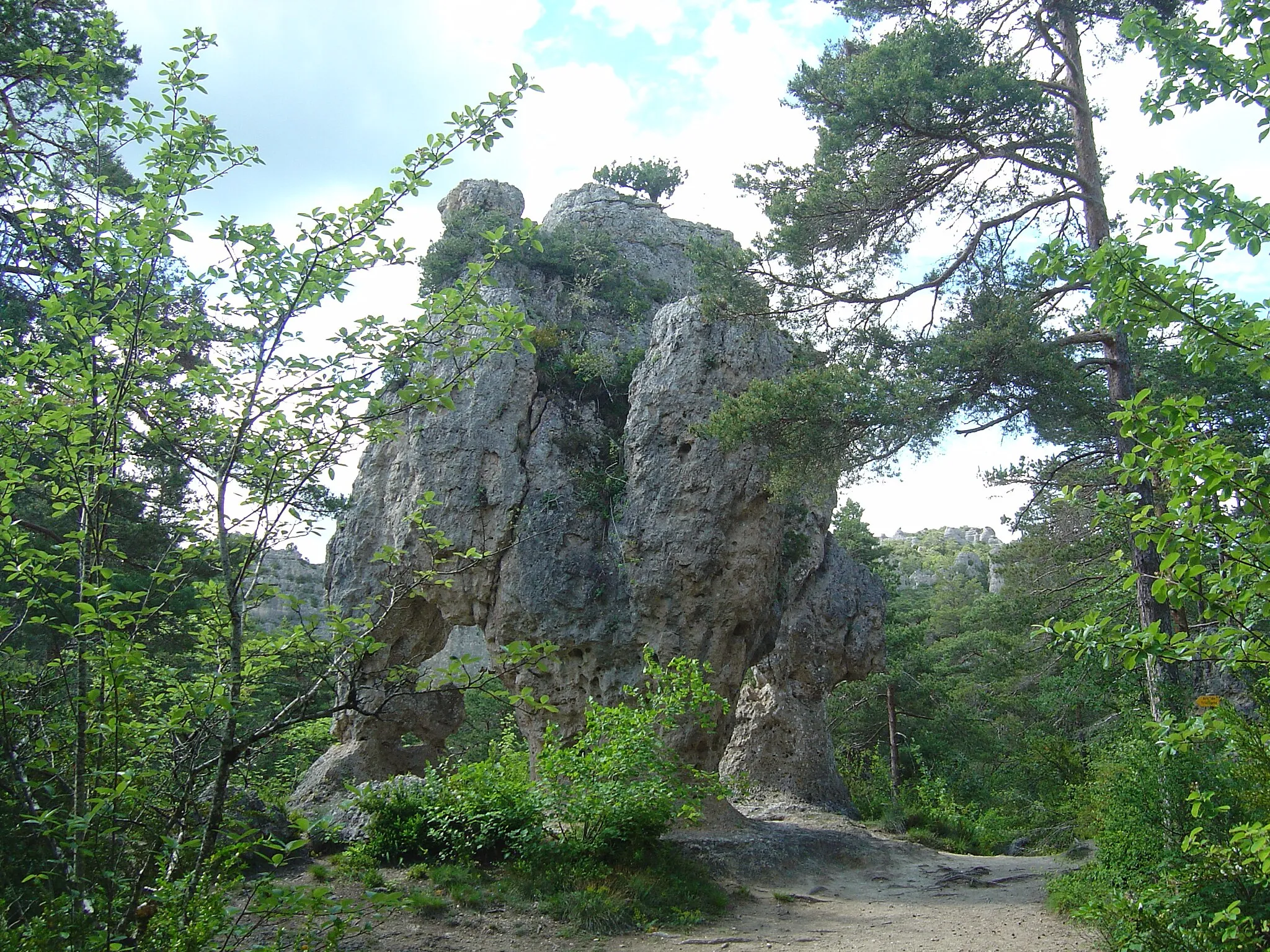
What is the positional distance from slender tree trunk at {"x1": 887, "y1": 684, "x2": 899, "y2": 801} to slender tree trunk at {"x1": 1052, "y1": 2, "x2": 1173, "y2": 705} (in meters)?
12.1

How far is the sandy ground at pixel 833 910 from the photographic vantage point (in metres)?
7.14

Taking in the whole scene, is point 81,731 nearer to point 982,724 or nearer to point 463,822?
point 463,822

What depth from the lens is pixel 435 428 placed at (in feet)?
44.2

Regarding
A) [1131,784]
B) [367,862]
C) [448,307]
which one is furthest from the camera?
[367,862]

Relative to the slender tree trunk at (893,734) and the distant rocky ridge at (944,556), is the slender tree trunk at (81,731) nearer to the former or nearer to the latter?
the slender tree trunk at (893,734)

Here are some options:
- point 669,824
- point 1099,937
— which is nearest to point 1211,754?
point 1099,937

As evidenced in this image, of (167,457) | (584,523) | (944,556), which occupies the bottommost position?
(167,457)

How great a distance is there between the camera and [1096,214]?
10117mm

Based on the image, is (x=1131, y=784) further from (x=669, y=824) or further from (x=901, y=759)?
(x=901, y=759)

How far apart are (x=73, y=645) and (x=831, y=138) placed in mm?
10183

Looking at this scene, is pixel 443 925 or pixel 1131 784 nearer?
pixel 1131 784

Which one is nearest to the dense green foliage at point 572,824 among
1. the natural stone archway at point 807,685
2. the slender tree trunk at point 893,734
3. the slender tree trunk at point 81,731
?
the slender tree trunk at point 81,731

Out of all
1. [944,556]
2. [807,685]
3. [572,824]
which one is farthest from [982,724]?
[944,556]

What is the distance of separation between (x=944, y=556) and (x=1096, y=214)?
73601mm
